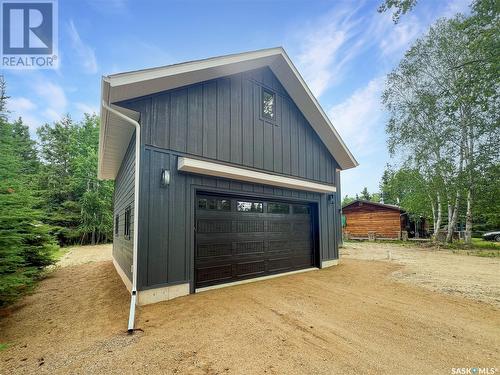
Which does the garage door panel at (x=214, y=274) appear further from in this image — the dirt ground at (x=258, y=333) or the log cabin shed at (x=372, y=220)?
the log cabin shed at (x=372, y=220)

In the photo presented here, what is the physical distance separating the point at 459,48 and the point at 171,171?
56.7 ft

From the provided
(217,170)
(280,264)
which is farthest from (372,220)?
(217,170)

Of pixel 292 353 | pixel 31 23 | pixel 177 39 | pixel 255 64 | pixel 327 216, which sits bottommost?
pixel 292 353

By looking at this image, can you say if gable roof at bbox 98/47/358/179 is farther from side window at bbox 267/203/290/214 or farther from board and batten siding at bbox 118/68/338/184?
side window at bbox 267/203/290/214

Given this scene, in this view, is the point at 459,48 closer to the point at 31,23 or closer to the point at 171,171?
the point at 171,171

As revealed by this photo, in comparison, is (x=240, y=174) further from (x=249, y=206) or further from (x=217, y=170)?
(x=249, y=206)

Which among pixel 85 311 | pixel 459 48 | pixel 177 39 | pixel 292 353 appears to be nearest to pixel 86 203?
pixel 177 39

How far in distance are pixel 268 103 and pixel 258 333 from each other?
547 cm

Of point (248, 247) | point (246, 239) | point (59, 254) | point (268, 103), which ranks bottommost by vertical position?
point (59, 254)

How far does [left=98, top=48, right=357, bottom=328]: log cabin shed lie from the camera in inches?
172

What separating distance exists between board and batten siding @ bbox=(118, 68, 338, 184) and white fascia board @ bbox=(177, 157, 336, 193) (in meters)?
0.25

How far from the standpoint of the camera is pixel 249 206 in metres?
6.02

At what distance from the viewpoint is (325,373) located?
2.31 metres

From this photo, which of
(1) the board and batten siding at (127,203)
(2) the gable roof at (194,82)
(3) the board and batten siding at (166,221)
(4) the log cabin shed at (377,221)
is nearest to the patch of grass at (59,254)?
(1) the board and batten siding at (127,203)
